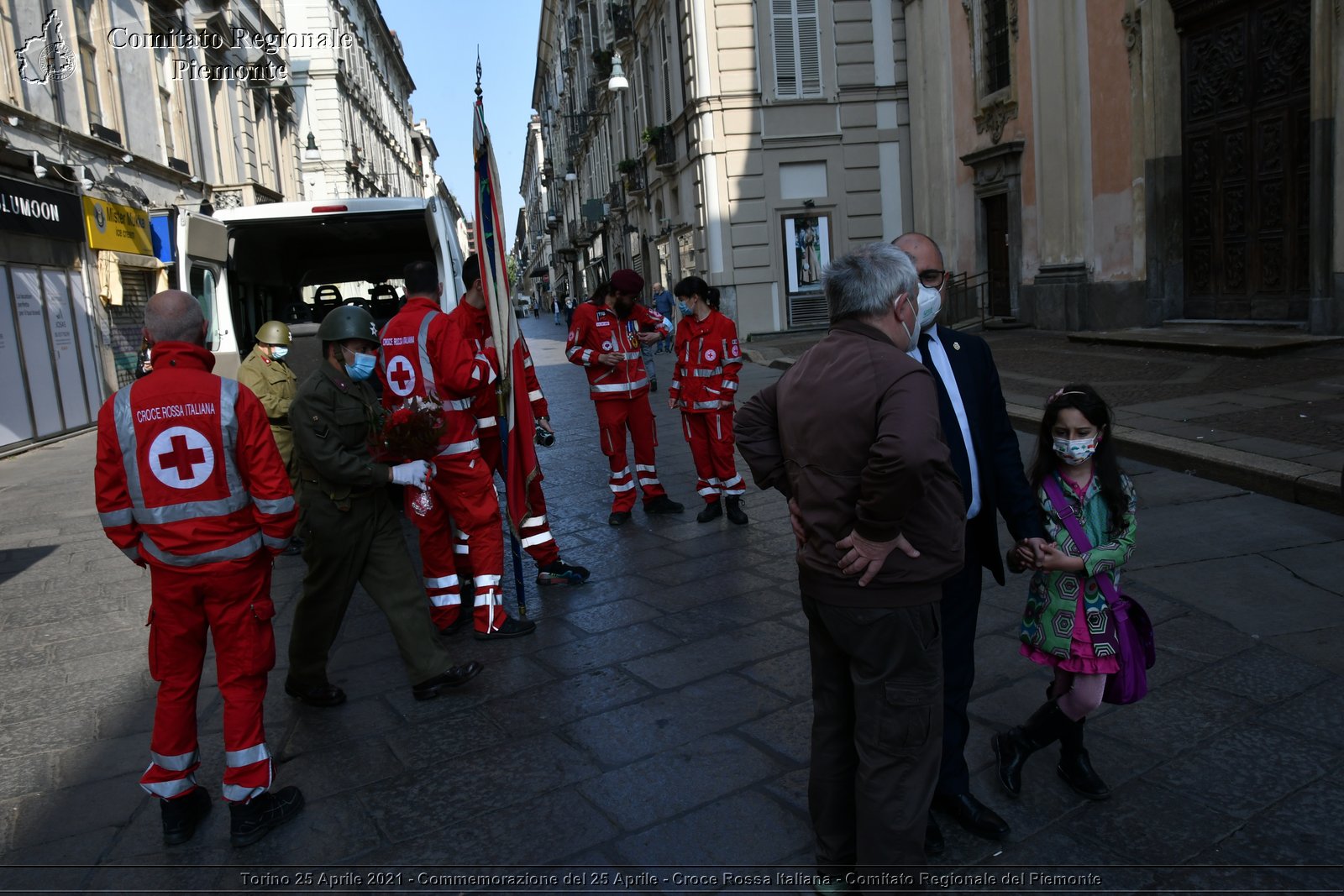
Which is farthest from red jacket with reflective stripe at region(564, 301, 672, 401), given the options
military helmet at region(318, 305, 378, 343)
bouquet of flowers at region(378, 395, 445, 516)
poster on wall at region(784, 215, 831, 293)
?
poster on wall at region(784, 215, 831, 293)

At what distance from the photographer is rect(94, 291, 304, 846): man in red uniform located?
3.26 m

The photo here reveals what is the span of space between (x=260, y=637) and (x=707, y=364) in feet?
13.9

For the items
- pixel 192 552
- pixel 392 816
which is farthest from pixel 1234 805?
pixel 192 552

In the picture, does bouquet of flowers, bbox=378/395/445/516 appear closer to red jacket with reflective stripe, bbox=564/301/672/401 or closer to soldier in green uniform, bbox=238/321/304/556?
soldier in green uniform, bbox=238/321/304/556

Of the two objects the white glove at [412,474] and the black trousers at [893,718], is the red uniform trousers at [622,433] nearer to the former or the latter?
the white glove at [412,474]

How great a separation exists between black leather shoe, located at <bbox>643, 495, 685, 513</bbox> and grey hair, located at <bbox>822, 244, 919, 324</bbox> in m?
4.95

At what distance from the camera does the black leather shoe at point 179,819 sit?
334cm

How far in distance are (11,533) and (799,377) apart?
27.2 ft

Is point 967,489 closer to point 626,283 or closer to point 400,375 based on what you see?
point 400,375

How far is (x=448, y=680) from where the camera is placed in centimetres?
440

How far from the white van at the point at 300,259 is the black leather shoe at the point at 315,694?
409 cm

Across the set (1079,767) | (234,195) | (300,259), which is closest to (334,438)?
(1079,767)

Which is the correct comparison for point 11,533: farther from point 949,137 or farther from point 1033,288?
point 949,137

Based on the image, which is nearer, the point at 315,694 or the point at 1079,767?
the point at 1079,767
